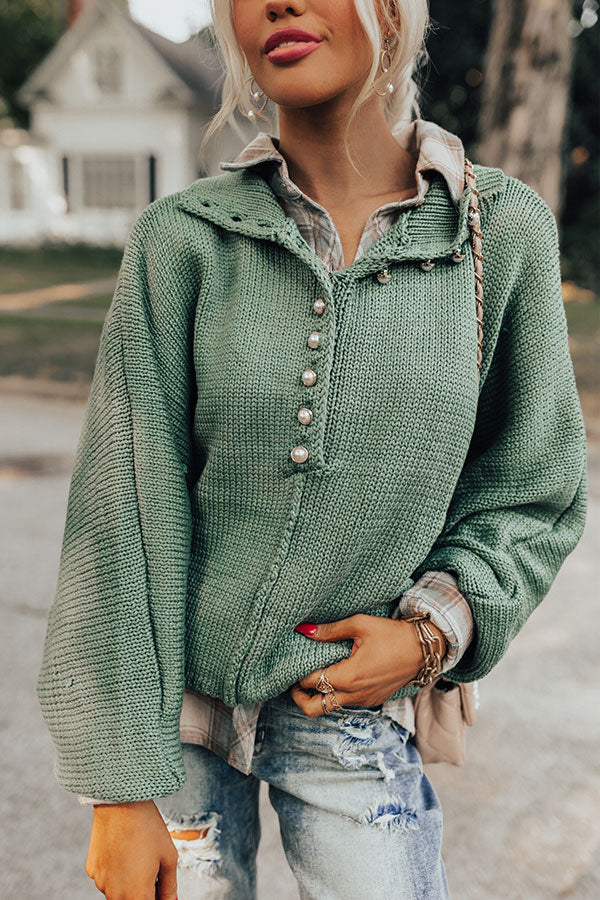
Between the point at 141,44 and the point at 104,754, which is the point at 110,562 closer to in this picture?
the point at 104,754

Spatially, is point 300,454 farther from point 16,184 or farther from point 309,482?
point 16,184

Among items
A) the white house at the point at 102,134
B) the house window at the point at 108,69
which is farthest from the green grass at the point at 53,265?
the house window at the point at 108,69

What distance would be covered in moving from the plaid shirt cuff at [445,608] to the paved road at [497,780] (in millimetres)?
374

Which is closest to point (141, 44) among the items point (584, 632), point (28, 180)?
point (28, 180)

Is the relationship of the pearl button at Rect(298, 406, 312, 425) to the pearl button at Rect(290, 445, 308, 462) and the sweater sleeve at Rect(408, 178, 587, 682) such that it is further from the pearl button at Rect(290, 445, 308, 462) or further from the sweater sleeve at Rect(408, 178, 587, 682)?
the sweater sleeve at Rect(408, 178, 587, 682)

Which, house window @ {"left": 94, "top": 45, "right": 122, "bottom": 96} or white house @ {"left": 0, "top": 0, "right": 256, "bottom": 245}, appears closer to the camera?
white house @ {"left": 0, "top": 0, "right": 256, "bottom": 245}

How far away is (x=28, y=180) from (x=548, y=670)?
2307 cm

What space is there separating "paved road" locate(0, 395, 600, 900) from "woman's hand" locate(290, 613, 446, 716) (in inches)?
10.9

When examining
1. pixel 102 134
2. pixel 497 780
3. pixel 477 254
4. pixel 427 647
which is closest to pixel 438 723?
pixel 427 647

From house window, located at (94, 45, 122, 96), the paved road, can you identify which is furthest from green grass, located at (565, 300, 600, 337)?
house window, located at (94, 45, 122, 96)

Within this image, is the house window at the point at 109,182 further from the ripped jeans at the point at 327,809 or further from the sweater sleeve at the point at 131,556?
the ripped jeans at the point at 327,809

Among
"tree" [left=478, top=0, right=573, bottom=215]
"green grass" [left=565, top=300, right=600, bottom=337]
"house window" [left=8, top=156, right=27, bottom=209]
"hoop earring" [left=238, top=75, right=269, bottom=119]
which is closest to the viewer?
"hoop earring" [left=238, top=75, right=269, bottom=119]

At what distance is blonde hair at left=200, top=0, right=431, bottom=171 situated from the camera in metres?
1.32

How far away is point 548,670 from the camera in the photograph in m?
3.64
